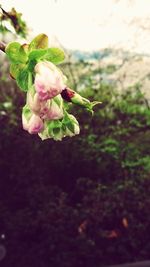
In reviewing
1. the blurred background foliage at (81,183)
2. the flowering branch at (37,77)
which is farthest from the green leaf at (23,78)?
the blurred background foliage at (81,183)

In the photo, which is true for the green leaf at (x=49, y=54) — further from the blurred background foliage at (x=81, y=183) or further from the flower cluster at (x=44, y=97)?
the blurred background foliage at (x=81, y=183)

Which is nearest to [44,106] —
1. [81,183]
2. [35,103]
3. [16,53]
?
[35,103]

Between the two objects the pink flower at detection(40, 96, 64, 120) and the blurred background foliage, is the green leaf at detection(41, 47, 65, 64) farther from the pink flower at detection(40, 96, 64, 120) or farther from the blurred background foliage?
the blurred background foliage

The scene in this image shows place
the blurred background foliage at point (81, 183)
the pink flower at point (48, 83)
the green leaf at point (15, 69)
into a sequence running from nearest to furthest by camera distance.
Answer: the pink flower at point (48, 83) < the green leaf at point (15, 69) < the blurred background foliage at point (81, 183)

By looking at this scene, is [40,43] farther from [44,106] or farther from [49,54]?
[44,106]

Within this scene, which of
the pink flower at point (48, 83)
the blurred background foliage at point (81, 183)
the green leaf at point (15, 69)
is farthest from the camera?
the blurred background foliage at point (81, 183)

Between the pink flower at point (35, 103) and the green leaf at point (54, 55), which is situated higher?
the green leaf at point (54, 55)

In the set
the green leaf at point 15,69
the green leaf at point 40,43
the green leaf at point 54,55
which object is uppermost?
the green leaf at point 40,43
